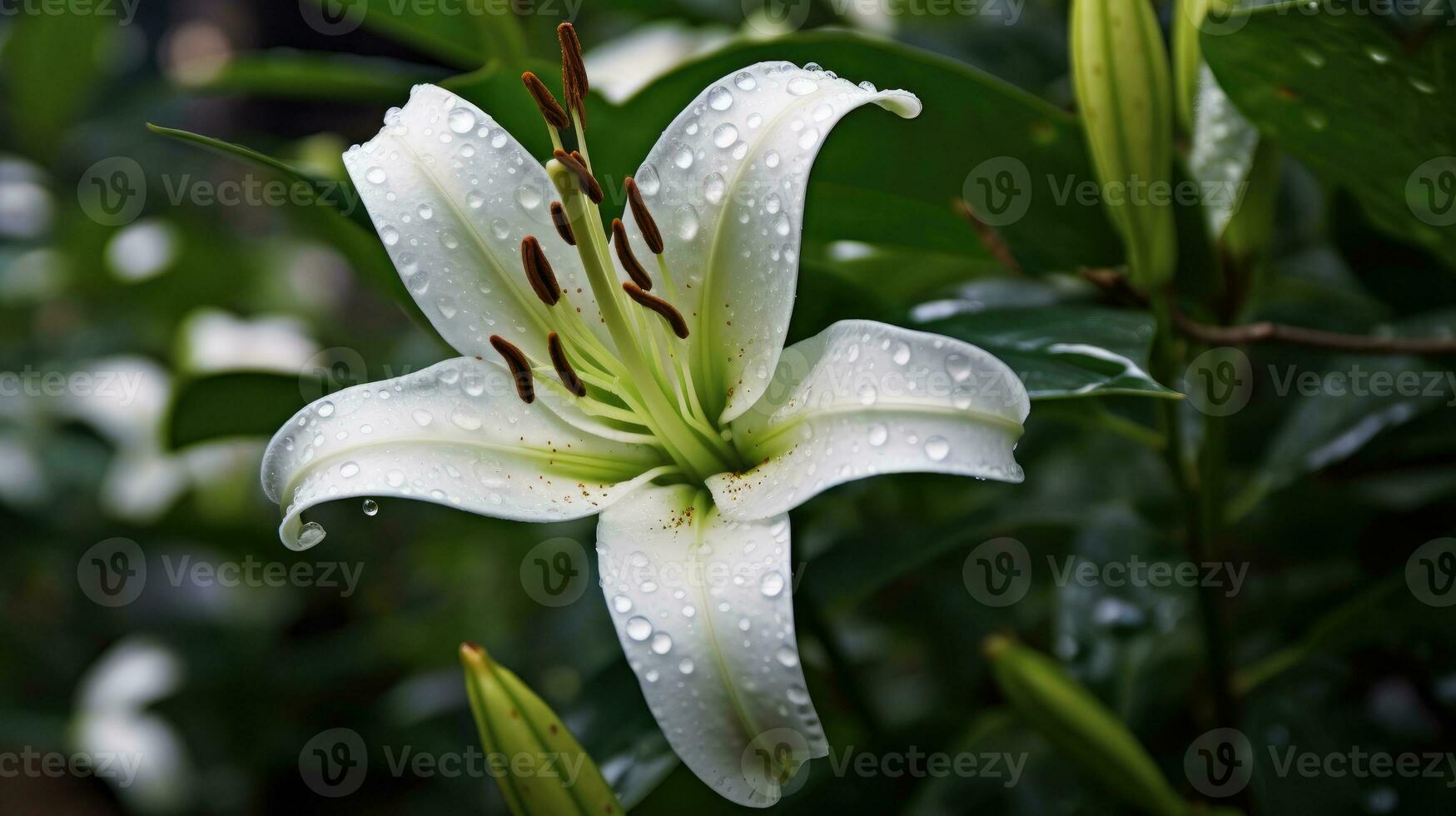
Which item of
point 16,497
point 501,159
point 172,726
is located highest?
point 501,159

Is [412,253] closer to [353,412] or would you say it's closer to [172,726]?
[353,412]

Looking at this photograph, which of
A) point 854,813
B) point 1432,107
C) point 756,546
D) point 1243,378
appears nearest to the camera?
point 756,546

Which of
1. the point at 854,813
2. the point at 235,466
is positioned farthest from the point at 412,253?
the point at 235,466

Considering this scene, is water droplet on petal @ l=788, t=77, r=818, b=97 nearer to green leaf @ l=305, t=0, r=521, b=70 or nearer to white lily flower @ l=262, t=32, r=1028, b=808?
white lily flower @ l=262, t=32, r=1028, b=808

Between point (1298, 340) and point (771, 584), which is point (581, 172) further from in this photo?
point (1298, 340)

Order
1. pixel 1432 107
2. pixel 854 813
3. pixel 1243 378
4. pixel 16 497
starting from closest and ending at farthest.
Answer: pixel 1432 107 < pixel 854 813 < pixel 1243 378 < pixel 16 497

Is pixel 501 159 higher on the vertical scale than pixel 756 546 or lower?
higher

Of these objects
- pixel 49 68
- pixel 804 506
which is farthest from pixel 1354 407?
pixel 49 68
